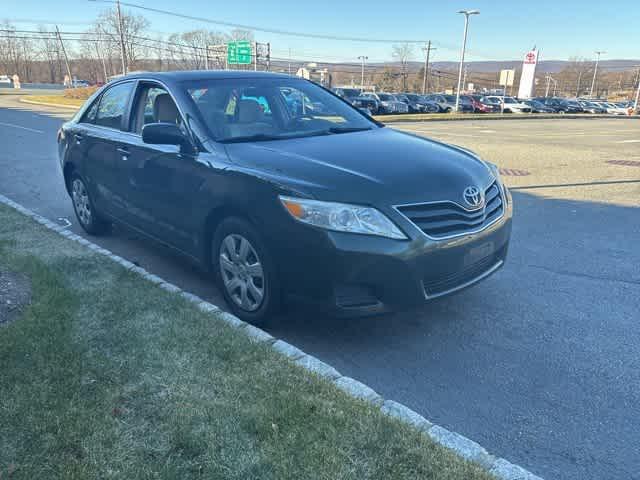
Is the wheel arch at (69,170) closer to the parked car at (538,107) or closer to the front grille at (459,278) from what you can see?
the front grille at (459,278)

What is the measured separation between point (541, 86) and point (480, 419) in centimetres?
12578

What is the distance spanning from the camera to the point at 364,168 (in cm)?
328

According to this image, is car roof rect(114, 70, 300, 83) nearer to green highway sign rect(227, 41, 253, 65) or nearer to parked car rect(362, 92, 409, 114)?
parked car rect(362, 92, 409, 114)

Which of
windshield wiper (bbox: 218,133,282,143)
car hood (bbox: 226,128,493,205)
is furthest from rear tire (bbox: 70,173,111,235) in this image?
car hood (bbox: 226,128,493,205)

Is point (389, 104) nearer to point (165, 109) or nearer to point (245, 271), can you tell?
point (165, 109)

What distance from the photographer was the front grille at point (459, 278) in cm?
317

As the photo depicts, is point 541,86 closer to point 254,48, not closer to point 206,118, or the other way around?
point 254,48

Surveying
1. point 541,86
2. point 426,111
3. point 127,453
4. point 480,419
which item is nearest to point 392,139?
point 480,419

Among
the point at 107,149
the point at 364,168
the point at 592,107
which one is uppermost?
the point at 364,168

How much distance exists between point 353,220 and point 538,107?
5042 cm

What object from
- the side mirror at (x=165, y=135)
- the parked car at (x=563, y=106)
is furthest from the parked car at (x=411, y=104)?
the side mirror at (x=165, y=135)

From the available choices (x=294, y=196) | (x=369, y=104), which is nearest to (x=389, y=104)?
(x=369, y=104)

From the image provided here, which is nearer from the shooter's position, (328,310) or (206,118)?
(328,310)

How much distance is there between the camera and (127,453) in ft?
7.41
